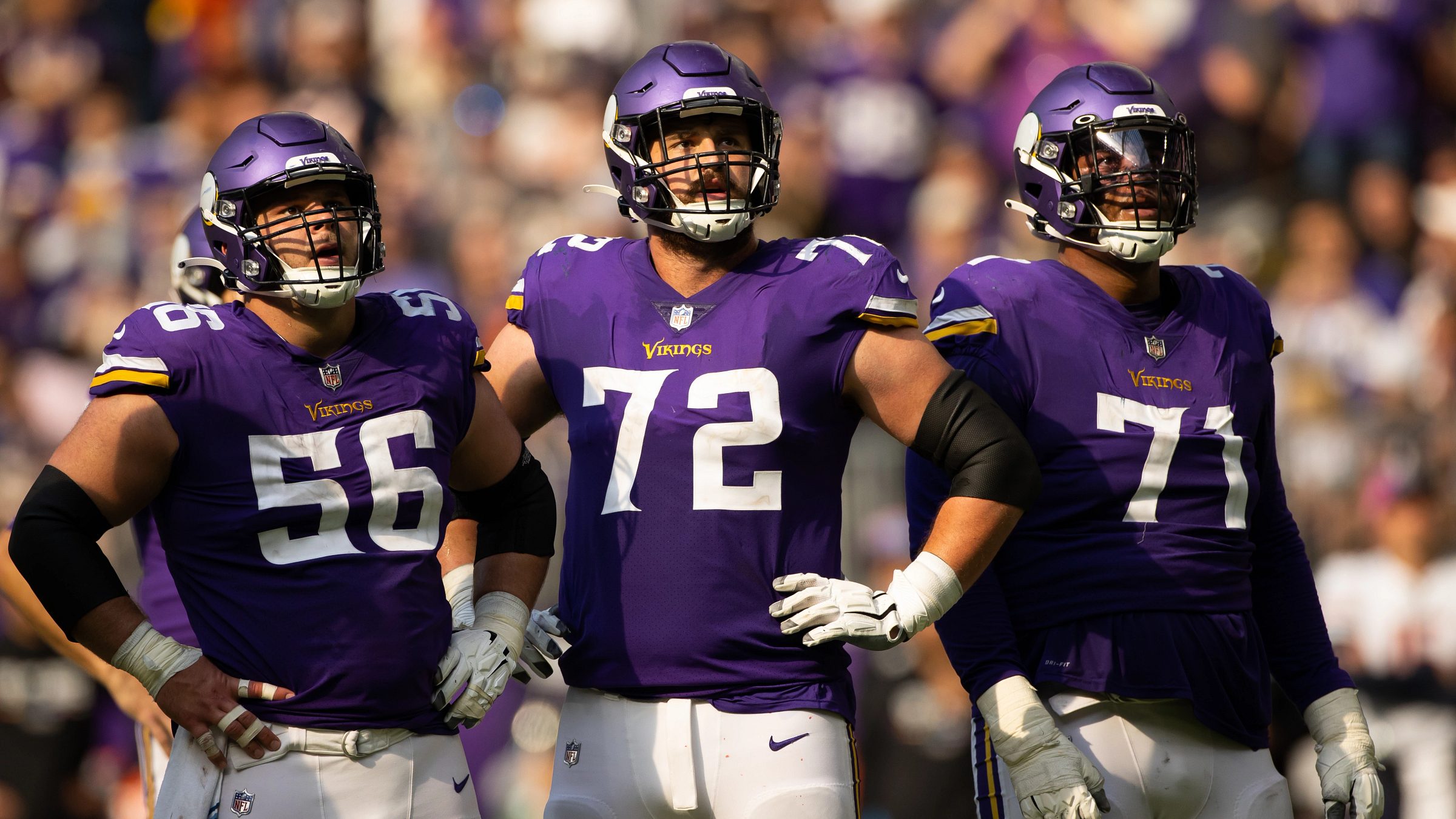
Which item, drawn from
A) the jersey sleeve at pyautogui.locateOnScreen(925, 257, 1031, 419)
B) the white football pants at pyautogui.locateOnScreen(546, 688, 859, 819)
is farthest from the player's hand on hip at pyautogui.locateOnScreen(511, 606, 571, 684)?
the jersey sleeve at pyautogui.locateOnScreen(925, 257, 1031, 419)

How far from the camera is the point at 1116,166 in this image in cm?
407

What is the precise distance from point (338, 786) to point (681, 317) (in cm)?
128

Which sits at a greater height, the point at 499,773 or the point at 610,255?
the point at 610,255

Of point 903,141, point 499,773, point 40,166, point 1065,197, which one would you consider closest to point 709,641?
point 1065,197

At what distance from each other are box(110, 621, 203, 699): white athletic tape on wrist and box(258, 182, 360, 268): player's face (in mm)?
855

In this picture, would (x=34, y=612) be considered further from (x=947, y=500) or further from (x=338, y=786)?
(x=947, y=500)

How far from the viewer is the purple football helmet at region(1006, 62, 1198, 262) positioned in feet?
13.2

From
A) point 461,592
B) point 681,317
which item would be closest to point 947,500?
point 681,317

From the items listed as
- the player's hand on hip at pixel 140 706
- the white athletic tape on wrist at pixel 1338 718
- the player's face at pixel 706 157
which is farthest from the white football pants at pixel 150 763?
the white athletic tape on wrist at pixel 1338 718

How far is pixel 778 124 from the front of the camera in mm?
3939

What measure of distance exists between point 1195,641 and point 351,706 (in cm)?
195

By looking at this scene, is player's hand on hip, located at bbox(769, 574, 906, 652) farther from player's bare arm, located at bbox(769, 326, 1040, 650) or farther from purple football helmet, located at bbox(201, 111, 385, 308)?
purple football helmet, located at bbox(201, 111, 385, 308)

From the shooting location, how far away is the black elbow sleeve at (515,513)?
3.98m

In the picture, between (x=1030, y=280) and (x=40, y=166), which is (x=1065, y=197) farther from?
(x=40, y=166)
